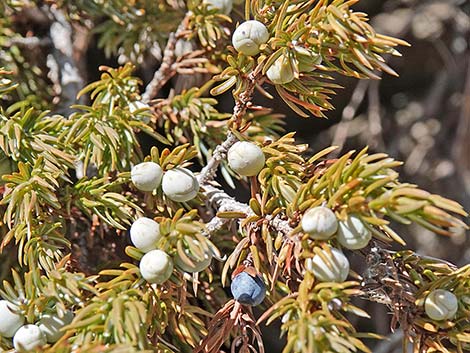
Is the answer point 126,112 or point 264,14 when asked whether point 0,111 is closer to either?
A: point 126,112

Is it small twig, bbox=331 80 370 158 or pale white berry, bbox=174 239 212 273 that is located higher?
pale white berry, bbox=174 239 212 273

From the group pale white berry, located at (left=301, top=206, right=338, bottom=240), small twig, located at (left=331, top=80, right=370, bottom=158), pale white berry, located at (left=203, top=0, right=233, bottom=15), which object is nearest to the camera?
pale white berry, located at (left=301, top=206, right=338, bottom=240)

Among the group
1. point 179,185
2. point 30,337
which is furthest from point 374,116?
point 30,337

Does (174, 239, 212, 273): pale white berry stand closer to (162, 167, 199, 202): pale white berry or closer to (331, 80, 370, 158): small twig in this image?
(162, 167, 199, 202): pale white berry

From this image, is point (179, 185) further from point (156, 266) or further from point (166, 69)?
point (166, 69)

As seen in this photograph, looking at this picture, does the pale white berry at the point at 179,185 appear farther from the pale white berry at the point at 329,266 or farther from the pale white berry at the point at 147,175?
the pale white berry at the point at 329,266

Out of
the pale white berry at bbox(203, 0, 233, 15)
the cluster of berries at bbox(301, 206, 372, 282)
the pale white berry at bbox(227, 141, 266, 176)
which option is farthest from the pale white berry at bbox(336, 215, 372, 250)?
the pale white berry at bbox(203, 0, 233, 15)
